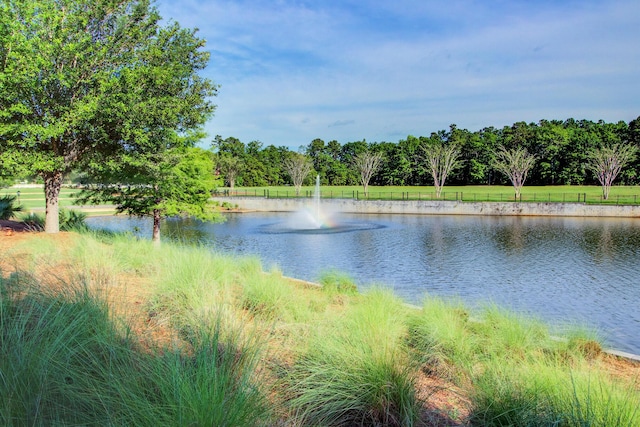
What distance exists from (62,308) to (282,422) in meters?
2.72

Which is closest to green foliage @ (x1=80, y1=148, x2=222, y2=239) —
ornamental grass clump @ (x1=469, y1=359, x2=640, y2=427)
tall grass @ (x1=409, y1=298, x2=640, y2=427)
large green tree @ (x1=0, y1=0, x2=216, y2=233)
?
large green tree @ (x1=0, y1=0, x2=216, y2=233)

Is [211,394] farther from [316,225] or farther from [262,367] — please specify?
[316,225]

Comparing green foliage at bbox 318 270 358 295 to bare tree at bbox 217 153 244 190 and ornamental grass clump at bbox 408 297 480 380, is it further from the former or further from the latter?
bare tree at bbox 217 153 244 190

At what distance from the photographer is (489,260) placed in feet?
68.3

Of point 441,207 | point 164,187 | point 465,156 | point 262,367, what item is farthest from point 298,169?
point 262,367

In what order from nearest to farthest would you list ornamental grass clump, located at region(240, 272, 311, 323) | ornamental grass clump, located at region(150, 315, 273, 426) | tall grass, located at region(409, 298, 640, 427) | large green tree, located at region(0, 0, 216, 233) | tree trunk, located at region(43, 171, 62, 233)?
ornamental grass clump, located at region(150, 315, 273, 426) → tall grass, located at region(409, 298, 640, 427) → ornamental grass clump, located at region(240, 272, 311, 323) → large green tree, located at region(0, 0, 216, 233) → tree trunk, located at region(43, 171, 62, 233)

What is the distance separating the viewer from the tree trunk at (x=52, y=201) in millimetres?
14680

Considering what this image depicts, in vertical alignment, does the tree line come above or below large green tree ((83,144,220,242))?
above

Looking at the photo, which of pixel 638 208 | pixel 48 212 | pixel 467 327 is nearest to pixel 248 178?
pixel 638 208

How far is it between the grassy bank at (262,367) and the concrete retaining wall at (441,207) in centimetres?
4139

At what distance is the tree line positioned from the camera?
84125mm

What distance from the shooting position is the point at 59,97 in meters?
13.7

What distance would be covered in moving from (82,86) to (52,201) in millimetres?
3944

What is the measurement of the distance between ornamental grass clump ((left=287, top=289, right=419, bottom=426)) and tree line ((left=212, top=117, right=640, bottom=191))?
72191 mm
